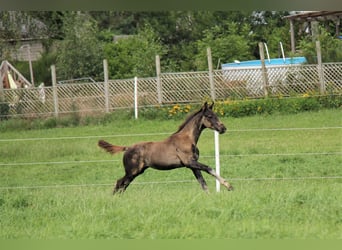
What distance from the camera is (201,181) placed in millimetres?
5996

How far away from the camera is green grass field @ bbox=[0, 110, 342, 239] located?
4.31m

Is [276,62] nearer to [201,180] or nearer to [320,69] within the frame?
[320,69]

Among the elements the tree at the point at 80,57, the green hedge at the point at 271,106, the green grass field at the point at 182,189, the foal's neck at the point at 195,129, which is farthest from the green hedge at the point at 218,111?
the foal's neck at the point at 195,129

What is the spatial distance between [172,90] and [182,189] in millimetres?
5200

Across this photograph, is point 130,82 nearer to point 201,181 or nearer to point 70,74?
point 70,74

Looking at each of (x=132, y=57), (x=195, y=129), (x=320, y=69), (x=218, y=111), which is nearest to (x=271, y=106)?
(x=218, y=111)

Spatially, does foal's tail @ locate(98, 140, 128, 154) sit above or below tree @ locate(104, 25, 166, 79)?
below

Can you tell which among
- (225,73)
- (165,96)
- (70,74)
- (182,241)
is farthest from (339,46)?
(182,241)

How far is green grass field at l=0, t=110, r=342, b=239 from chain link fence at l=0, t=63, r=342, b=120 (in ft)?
4.35

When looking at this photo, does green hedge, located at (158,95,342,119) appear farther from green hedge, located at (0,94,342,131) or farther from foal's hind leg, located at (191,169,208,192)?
foal's hind leg, located at (191,169,208,192)

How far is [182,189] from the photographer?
20.9ft

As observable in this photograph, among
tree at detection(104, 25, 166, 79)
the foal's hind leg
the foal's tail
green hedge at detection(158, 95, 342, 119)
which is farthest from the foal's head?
tree at detection(104, 25, 166, 79)

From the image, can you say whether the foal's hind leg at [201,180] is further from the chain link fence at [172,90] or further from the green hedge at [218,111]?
the chain link fence at [172,90]

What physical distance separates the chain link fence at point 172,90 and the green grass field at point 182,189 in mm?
1326
